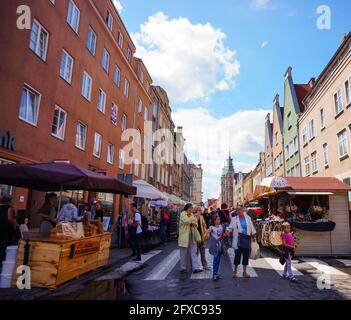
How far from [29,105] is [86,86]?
6264mm

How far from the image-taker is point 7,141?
37.3ft

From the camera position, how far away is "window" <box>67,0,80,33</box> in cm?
1686

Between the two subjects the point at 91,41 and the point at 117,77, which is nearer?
the point at 91,41

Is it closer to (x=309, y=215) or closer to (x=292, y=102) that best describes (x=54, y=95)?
(x=309, y=215)

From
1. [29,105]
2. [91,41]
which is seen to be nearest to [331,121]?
[91,41]

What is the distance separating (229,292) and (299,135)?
2713cm

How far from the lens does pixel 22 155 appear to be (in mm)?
12234

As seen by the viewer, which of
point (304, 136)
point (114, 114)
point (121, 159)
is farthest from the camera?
point (304, 136)

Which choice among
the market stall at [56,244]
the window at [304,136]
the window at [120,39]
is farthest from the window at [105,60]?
the window at [304,136]

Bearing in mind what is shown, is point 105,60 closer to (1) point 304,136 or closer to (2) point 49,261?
(2) point 49,261

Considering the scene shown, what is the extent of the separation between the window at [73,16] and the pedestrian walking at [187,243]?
12423 mm

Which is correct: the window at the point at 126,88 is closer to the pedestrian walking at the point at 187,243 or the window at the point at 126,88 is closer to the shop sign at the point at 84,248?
the pedestrian walking at the point at 187,243

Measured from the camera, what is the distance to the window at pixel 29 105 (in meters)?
12.7
